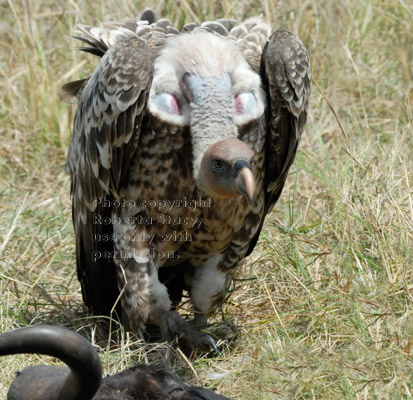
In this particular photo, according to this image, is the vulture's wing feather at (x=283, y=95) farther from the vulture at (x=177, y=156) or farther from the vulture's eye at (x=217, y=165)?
the vulture's eye at (x=217, y=165)

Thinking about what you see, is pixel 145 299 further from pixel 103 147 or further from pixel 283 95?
pixel 283 95

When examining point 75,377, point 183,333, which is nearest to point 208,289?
point 183,333

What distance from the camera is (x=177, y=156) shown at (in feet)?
16.8

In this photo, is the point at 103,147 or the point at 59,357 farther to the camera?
the point at 103,147

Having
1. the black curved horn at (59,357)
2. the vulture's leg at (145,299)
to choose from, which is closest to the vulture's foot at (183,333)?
the vulture's leg at (145,299)

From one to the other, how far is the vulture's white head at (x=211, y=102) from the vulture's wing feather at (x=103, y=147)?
0.14 m

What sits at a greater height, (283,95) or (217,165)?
(283,95)

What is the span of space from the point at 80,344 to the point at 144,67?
2.13m

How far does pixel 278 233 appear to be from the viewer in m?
6.26

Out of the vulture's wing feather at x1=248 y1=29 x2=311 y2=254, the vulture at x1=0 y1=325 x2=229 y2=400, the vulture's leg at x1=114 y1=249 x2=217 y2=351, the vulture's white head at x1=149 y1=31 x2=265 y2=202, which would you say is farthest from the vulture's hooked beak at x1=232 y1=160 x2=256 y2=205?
the vulture at x1=0 y1=325 x2=229 y2=400

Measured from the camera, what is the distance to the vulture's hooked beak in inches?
188

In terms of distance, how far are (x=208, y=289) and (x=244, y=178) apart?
3.42ft

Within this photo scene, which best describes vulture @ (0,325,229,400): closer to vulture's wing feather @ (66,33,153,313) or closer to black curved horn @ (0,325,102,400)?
black curved horn @ (0,325,102,400)

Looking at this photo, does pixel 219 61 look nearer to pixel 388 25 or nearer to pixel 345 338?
pixel 345 338
